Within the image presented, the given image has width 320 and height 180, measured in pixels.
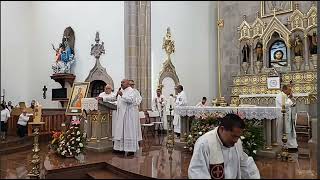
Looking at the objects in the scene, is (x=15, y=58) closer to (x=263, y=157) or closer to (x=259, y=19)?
(x=259, y=19)

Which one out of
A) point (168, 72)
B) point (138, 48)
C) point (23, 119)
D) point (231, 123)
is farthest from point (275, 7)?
point (231, 123)

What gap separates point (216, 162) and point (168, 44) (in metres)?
9.94

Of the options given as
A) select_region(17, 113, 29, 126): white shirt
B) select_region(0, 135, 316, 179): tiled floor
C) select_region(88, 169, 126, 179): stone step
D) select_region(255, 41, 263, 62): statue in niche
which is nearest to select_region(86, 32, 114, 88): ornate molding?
select_region(17, 113, 29, 126): white shirt

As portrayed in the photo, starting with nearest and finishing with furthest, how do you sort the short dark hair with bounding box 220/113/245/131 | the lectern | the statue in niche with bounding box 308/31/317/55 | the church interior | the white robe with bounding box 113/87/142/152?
1. the short dark hair with bounding box 220/113/245/131
2. the white robe with bounding box 113/87/142/152
3. the lectern
4. the church interior
5. the statue in niche with bounding box 308/31/317/55

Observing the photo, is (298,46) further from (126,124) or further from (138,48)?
(126,124)

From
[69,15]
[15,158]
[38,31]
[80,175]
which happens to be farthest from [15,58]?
[80,175]

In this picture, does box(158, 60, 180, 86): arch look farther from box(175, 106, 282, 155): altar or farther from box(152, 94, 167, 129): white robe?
box(175, 106, 282, 155): altar

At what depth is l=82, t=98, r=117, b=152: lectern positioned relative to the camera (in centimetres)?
758

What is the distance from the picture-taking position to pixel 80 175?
18.9 ft

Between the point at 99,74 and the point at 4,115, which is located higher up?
the point at 99,74

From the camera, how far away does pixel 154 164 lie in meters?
5.92

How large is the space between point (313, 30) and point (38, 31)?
1125cm

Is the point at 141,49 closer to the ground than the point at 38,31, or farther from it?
closer to the ground

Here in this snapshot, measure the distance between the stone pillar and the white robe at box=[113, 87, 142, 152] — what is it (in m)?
4.57
